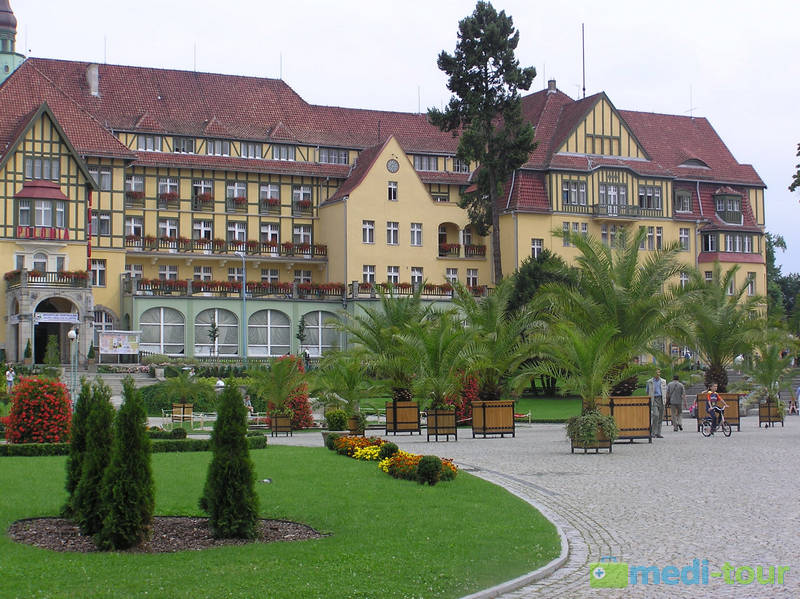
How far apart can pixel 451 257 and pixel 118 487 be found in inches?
2397

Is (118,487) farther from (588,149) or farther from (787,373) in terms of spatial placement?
(588,149)

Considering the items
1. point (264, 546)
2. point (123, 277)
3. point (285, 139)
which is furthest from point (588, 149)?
point (264, 546)

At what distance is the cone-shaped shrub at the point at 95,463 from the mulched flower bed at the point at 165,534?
0.24 meters

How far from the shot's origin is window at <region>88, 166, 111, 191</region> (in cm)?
6391

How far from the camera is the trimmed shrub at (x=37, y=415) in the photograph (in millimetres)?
22938

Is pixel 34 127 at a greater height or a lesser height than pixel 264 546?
greater

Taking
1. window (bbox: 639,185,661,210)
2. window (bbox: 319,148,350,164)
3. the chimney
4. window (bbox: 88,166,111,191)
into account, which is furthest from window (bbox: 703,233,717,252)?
the chimney

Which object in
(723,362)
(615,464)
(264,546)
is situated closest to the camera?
(264,546)

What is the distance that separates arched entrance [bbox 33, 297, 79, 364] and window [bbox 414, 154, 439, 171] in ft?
86.2

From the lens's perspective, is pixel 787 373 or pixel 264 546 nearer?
pixel 264 546

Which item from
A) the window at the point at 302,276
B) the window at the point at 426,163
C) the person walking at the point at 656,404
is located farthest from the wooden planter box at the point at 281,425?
the window at the point at 426,163

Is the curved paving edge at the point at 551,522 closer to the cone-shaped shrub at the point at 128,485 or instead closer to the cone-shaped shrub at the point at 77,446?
the cone-shaped shrub at the point at 128,485

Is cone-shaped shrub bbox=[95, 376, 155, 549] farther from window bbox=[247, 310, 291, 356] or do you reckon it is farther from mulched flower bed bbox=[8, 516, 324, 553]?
window bbox=[247, 310, 291, 356]

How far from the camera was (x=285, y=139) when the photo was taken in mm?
71250
